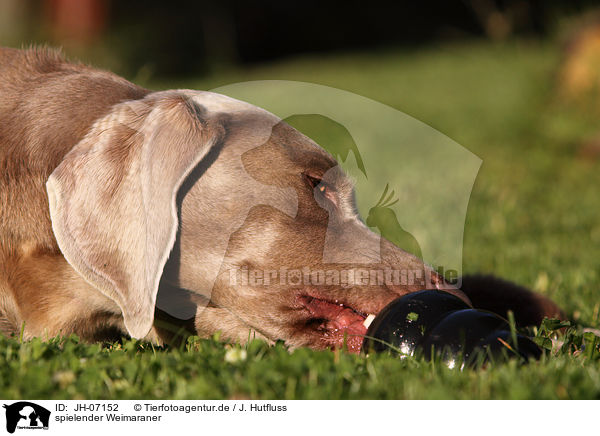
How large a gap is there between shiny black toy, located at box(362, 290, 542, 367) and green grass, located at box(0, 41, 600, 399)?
0.08 m

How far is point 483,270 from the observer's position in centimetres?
430

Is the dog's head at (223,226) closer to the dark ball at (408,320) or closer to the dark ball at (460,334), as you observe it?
the dark ball at (408,320)

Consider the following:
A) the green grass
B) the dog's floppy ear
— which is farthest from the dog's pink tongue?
the dog's floppy ear

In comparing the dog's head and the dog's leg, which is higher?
the dog's head

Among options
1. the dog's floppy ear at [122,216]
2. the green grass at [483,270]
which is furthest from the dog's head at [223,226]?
the green grass at [483,270]

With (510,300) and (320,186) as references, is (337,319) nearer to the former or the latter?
(320,186)

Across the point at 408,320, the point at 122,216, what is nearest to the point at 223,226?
the point at 122,216

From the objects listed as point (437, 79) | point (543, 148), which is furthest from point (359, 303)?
point (437, 79)

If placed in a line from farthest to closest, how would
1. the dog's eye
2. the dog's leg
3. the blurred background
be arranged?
the blurred background
the dog's leg
the dog's eye

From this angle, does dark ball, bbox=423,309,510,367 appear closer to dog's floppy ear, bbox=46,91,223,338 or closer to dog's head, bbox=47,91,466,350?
dog's head, bbox=47,91,466,350

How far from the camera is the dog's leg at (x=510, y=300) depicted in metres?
3.14

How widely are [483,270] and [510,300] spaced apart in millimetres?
1126

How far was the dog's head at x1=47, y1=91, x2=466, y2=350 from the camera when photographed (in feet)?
8.03
